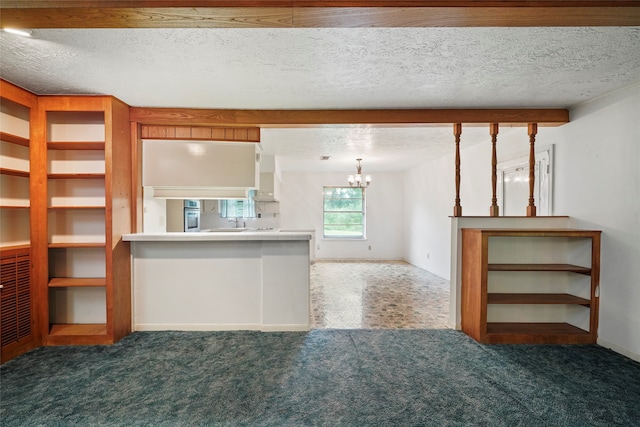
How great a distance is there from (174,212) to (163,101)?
2.17 m

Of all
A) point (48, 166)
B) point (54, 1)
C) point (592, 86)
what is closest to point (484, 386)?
point (592, 86)

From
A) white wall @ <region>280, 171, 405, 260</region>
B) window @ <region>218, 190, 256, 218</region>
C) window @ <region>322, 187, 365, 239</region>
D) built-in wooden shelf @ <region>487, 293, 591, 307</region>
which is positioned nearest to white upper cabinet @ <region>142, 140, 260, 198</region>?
built-in wooden shelf @ <region>487, 293, 591, 307</region>

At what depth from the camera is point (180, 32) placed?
1811mm

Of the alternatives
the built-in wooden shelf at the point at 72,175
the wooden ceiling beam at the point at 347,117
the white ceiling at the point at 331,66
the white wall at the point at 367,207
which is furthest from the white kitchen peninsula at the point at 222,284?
the white wall at the point at 367,207

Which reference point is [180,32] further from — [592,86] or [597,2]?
[592,86]

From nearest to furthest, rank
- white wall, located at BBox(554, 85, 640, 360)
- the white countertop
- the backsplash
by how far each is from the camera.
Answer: white wall, located at BBox(554, 85, 640, 360) → the white countertop → the backsplash

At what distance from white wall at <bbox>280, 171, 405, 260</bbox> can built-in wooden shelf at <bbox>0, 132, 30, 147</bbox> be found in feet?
18.6

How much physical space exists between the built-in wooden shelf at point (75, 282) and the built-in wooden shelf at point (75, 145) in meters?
1.27

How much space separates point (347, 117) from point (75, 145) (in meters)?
2.65

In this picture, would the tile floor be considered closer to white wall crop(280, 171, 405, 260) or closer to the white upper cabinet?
white wall crop(280, 171, 405, 260)

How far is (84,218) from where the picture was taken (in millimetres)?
3051

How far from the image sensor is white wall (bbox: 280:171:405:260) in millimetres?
8164

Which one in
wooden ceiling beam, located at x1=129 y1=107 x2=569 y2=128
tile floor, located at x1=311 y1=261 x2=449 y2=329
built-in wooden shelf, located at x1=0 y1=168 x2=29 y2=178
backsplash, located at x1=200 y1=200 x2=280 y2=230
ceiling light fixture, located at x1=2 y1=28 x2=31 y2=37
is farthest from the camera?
backsplash, located at x1=200 y1=200 x2=280 y2=230

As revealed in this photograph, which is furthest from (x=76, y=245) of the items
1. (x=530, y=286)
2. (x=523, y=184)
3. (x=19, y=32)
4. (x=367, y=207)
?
(x=367, y=207)
